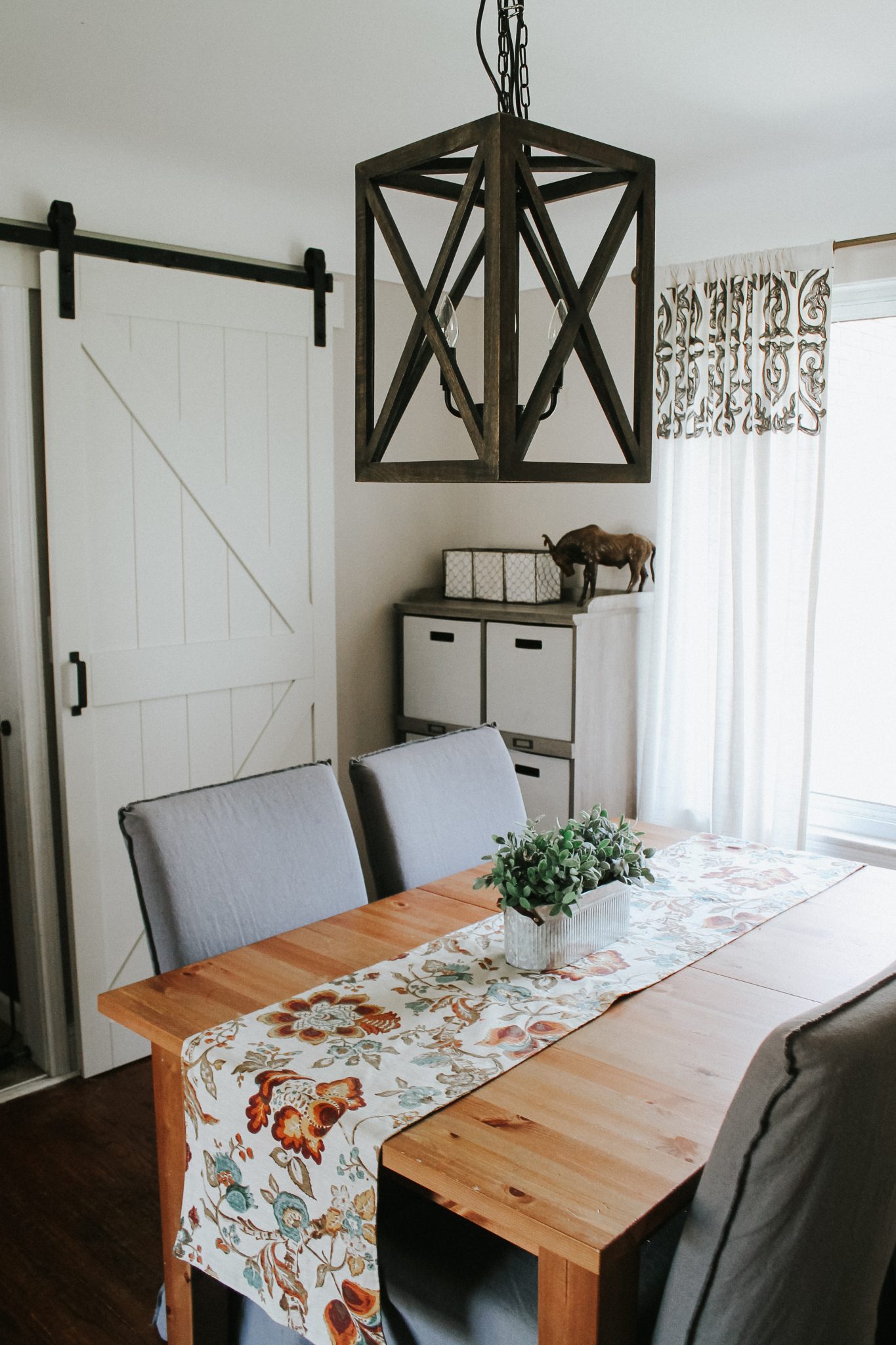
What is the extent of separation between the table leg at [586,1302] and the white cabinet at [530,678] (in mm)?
2189

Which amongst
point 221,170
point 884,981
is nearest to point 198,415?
point 221,170

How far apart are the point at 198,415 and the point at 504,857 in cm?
192

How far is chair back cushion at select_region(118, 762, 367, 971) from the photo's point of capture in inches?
79.5

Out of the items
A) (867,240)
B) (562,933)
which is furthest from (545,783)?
(867,240)

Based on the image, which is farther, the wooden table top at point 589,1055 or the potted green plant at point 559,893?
the potted green plant at point 559,893

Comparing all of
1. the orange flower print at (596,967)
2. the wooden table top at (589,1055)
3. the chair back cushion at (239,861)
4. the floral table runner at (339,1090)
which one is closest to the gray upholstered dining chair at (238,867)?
the chair back cushion at (239,861)

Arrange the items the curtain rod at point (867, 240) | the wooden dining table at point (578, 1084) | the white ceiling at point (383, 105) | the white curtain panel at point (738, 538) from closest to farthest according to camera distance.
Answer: the wooden dining table at point (578, 1084) < the white ceiling at point (383, 105) < the curtain rod at point (867, 240) < the white curtain panel at point (738, 538)

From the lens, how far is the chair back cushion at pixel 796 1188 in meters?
1.15

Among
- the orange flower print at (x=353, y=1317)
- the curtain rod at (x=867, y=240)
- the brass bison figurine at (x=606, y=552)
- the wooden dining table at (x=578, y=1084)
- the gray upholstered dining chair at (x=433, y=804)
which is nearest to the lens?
the wooden dining table at (x=578, y=1084)

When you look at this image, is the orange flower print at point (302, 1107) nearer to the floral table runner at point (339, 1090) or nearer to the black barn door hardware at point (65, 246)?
the floral table runner at point (339, 1090)

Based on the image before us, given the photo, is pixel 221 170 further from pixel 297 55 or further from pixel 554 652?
pixel 554 652

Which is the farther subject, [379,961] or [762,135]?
[762,135]

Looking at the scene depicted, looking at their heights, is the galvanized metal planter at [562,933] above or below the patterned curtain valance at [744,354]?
below

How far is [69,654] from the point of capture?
2986mm
